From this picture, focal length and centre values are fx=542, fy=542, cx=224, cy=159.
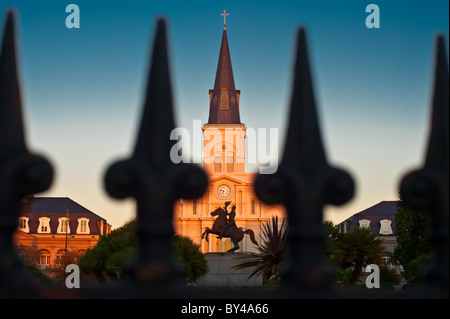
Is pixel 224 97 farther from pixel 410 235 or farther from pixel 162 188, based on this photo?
pixel 162 188

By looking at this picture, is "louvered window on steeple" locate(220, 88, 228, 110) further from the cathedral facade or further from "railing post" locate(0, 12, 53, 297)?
"railing post" locate(0, 12, 53, 297)

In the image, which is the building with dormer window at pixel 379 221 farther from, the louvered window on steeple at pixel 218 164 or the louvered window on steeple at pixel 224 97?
the louvered window on steeple at pixel 224 97

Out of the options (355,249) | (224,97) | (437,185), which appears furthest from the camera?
(224,97)

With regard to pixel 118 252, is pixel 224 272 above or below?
below

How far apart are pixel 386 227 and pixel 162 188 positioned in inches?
2541

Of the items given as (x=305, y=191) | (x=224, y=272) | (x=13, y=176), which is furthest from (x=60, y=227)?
(x=305, y=191)

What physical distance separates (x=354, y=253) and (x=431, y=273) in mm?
19647

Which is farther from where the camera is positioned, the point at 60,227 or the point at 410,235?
the point at 60,227

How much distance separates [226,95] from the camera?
84062 mm

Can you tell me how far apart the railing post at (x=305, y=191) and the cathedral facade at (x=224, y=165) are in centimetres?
7518

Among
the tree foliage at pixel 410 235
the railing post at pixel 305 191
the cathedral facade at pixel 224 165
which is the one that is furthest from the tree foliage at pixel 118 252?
the cathedral facade at pixel 224 165

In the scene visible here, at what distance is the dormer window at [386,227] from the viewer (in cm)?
6312

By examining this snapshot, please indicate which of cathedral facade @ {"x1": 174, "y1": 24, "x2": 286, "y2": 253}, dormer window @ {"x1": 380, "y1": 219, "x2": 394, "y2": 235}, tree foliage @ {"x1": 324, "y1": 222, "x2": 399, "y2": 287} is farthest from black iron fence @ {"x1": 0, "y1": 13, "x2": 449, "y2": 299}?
cathedral facade @ {"x1": 174, "y1": 24, "x2": 286, "y2": 253}

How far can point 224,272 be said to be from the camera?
26.7 metres
